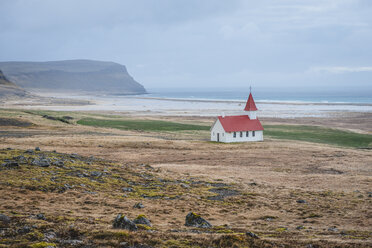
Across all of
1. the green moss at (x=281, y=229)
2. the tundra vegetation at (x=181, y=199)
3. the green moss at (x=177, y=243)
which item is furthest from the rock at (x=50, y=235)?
the green moss at (x=281, y=229)

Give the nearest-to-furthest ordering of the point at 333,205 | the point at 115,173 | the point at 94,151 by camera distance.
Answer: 1. the point at 333,205
2. the point at 115,173
3. the point at 94,151

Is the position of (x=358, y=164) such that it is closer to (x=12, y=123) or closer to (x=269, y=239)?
(x=269, y=239)

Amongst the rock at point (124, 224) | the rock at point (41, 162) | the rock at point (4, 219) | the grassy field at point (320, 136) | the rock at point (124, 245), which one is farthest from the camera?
the grassy field at point (320, 136)

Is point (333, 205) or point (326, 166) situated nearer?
point (333, 205)

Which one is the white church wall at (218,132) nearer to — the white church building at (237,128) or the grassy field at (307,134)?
the white church building at (237,128)

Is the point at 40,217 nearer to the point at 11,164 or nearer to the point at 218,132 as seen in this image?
the point at 11,164

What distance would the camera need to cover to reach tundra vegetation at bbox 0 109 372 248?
1173cm

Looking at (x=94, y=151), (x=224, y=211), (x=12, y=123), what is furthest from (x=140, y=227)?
(x=12, y=123)

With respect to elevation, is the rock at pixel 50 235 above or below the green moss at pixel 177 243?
above

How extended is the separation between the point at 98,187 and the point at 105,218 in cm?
596

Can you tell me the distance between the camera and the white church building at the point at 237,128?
5047 centimetres

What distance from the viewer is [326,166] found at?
34.2m

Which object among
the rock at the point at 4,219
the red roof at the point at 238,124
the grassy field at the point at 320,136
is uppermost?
the red roof at the point at 238,124

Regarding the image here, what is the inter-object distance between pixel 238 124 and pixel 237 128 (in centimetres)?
99
